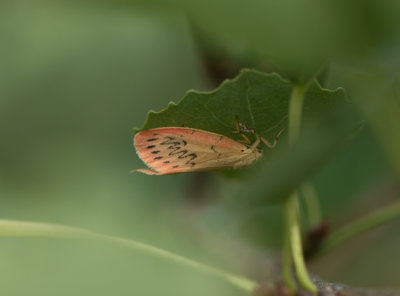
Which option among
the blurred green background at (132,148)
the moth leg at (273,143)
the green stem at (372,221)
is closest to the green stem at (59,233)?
the blurred green background at (132,148)

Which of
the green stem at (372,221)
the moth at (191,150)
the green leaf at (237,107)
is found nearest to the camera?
the green leaf at (237,107)

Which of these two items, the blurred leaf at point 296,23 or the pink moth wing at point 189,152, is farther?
the pink moth wing at point 189,152

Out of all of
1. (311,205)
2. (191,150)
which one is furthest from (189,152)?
(311,205)

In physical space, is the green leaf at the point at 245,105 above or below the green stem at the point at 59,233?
above

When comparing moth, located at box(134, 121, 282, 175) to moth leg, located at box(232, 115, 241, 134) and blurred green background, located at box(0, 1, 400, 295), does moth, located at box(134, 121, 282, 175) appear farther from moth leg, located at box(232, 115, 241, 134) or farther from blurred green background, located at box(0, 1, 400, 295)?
blurred green background, located at box(0, 1, 400, 295)

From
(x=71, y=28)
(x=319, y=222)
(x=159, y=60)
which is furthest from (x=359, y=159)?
(x=71, y=28)

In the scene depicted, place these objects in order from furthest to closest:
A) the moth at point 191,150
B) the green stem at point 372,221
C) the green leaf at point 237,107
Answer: the green stem at point 372,221 < the moth at point 191,150 < the green leaf at point 237,107

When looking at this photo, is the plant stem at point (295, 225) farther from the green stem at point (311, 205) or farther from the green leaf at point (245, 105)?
the green stem at point (311, 205)

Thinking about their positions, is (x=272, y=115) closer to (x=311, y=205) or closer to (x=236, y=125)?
(x=236, y=125)
